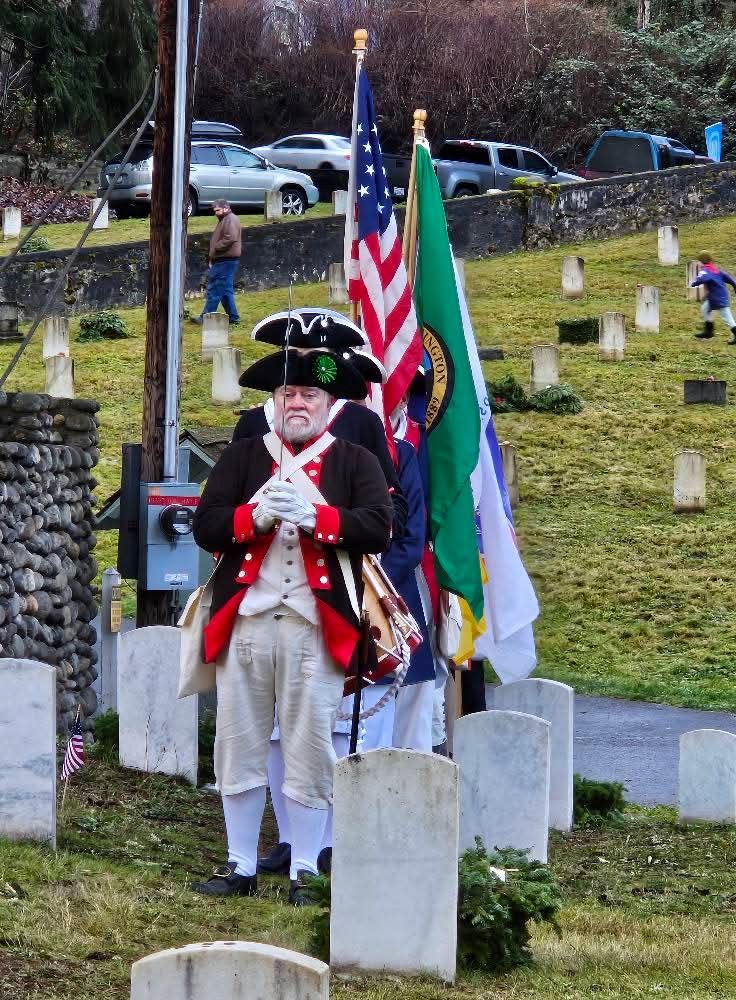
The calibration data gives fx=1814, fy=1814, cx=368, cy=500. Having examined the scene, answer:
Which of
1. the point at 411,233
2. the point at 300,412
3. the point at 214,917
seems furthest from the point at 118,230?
the point at 214,917

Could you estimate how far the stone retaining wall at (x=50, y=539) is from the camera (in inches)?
400

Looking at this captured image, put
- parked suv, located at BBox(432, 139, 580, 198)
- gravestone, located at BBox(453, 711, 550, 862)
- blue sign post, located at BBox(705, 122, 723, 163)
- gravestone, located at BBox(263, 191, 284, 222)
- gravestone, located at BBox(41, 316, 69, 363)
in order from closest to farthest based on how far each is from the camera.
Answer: gravestone, located at BBox(453, 711, 550, 862)
gravestone, located at BBox(41, 316, 69, 363)
gravestone, located at BBox(263, 191, 284, 222)
parked suv, located at BBox(432, 139, 580, 198)
blue sign post, located at BBox(705, 122, 723, 163)

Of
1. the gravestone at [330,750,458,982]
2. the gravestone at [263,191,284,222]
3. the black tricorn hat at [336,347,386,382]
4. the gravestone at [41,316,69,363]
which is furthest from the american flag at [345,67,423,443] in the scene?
the gravestone at [263,191,284,222]

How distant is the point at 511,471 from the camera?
1953cm

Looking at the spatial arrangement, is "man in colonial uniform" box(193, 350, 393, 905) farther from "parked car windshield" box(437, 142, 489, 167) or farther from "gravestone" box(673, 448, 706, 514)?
"parked car windshield" box(437, 142, 489, 167)

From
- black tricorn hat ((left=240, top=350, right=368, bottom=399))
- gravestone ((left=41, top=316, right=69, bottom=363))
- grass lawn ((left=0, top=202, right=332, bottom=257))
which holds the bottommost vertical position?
black tricorn hat ((left=240, top=350, right=368, bottom=399))

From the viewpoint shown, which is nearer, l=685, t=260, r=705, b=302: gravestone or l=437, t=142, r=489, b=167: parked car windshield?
l=685, t=260, r=705, b=302: gravestone

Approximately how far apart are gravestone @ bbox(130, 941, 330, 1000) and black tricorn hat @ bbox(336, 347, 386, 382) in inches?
125

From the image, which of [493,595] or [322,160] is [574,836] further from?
[322,160]

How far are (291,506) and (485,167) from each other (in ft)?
108

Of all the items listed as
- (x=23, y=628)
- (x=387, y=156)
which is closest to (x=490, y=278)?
(x=387, y=156)

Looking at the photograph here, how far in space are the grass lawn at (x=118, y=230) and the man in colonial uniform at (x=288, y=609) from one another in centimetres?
2351

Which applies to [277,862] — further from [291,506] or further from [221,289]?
[221,289]

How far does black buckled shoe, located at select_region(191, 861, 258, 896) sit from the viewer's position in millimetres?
6316
